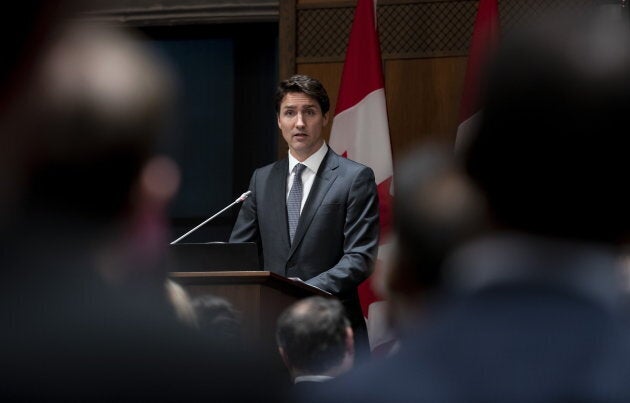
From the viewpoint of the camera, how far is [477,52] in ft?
15.3

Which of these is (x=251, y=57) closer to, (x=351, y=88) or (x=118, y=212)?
(x=351, y=88)

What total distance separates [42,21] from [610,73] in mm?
1509

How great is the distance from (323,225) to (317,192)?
4.9 inches

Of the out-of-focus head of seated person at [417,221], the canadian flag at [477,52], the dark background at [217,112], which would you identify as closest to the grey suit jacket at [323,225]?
the out-of-focus head of seated person at [417,221]

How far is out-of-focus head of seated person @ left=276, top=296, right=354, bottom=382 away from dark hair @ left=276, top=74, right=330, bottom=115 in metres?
1.62

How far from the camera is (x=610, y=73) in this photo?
2.70m

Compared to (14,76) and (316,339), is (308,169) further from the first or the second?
(316,339)

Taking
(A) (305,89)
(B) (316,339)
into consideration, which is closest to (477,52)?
(A) (305,89)

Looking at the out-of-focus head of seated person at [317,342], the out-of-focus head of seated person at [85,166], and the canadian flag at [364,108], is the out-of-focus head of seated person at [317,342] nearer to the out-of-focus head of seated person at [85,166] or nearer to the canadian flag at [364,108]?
the out-of-focus head of seated person at [85,166]

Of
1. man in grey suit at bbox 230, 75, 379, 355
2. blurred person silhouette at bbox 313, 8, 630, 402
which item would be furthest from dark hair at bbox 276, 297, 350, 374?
man in grey suit at bbox 230, 75, 379, 355

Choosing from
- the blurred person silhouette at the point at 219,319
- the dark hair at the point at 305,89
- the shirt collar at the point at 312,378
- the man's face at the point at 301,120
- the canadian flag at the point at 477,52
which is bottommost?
the blurred person silhouette at the point at 219,319

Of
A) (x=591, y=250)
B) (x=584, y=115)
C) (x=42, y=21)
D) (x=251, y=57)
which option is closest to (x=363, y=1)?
(x=251, y=57)

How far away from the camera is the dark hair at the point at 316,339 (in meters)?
1.61

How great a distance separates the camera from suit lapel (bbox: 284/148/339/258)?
122 inches
